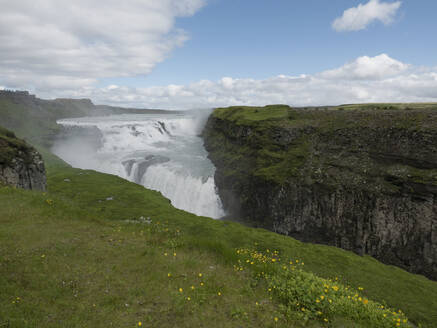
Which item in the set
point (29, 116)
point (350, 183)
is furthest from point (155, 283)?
point (29, 116)

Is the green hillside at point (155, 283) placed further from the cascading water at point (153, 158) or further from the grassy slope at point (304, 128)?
the cascading water at point (153, 158)

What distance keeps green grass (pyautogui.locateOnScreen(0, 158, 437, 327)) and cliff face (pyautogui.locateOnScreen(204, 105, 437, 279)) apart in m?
13.2

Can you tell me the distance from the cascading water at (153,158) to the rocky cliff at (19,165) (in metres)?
22.3

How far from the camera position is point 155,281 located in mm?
8812

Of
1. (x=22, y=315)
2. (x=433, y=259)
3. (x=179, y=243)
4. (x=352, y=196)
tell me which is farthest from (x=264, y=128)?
(x=22, y=315)

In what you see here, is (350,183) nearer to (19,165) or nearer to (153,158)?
(19,165)

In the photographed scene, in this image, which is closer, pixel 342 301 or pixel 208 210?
pixel 342 301

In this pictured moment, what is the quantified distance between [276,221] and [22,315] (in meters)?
32.4

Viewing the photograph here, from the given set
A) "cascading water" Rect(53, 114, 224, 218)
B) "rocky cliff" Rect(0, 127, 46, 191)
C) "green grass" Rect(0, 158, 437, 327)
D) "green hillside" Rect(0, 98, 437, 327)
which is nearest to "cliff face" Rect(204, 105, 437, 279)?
"cascading water" Rect(53, 114, 224, 218)

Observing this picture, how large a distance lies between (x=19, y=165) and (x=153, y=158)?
34426 mm

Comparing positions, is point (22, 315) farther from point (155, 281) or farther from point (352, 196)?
point (352, 196)

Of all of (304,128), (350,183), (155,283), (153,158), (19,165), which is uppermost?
(304,128)

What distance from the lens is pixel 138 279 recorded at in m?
8.87

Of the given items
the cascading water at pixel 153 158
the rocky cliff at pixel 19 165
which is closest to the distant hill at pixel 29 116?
the cascading water at pixel 153 158
